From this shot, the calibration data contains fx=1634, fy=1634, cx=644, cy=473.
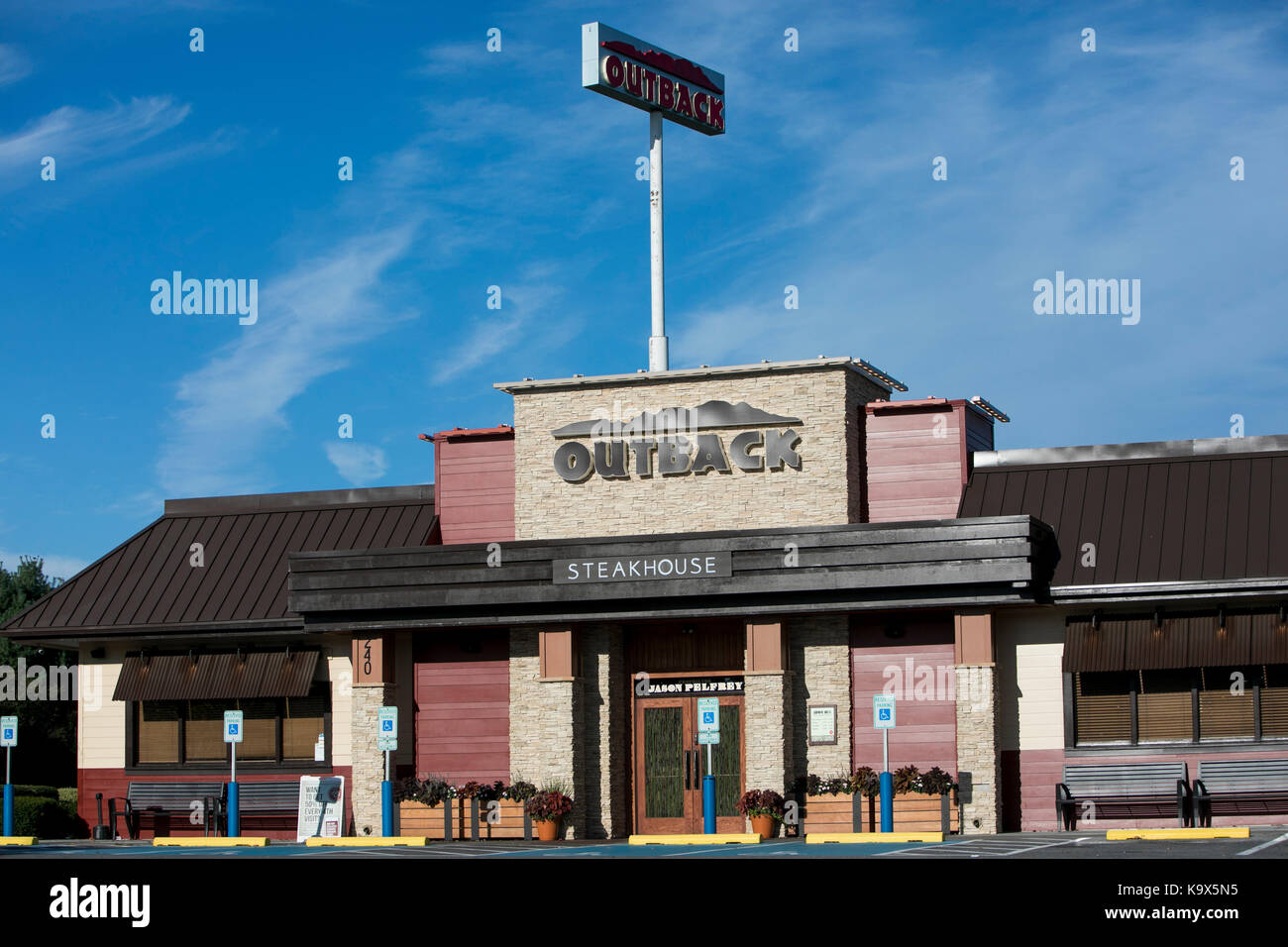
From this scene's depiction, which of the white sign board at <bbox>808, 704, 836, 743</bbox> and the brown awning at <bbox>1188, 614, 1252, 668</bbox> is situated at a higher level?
the brown awning at <bbox>1188, 614, 1252, 668</bbox>

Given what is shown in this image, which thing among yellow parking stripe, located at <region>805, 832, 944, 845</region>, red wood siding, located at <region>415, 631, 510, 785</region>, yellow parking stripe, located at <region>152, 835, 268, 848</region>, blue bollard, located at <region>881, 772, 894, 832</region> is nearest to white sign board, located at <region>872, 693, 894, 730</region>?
blue bollard, located at <region>881, 772, 894, 832</region>

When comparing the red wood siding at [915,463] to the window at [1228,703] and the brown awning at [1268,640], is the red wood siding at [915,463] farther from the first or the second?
the brown awning at [1268,640]

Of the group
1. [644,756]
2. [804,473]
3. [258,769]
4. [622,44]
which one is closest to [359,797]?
[258,769]

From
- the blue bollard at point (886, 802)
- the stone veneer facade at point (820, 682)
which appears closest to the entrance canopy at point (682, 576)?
the stone veneer facade at point (820, 682)

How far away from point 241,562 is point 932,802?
15887 millimetres

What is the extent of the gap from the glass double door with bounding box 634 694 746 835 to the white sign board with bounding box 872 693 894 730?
4053 millimetres

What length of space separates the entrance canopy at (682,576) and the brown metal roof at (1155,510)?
0.94 m

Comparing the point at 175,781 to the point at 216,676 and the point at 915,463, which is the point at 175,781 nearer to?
the point at 216,676

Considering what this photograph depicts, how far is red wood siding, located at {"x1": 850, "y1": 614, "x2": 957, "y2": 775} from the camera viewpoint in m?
30.4

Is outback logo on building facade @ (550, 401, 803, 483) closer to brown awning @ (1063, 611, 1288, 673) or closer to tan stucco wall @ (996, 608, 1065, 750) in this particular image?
tan stucco wall @ (996, 608, 1065, 750)

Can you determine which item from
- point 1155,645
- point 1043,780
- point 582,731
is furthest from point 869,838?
point 582,731

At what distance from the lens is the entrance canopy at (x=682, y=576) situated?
29359 millimetres

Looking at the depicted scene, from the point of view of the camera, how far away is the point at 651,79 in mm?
36938
